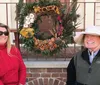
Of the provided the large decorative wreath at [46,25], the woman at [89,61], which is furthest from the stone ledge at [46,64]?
the woman at [89,61]

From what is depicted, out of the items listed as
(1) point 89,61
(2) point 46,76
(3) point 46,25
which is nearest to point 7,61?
(1) point 89,61

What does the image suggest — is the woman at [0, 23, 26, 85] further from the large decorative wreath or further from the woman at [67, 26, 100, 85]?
the large decorative wreath

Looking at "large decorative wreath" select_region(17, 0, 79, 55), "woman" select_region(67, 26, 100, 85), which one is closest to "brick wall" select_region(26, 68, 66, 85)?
"large decorative wreath" select_region(17, 0, 79, 55)

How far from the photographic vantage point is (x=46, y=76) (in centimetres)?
489

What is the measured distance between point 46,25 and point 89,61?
182 cm

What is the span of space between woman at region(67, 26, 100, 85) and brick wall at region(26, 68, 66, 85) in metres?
1.71

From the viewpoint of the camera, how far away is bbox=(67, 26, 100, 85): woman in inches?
117

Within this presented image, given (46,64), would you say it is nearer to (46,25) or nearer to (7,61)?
(46,25)

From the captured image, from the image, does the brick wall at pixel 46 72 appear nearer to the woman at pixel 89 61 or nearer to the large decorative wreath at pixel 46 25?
the large decorative wreath at pixel 46 25

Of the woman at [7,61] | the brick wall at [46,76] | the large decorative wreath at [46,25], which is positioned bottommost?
the brick wall at [46,76]

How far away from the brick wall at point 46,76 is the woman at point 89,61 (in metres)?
1.71

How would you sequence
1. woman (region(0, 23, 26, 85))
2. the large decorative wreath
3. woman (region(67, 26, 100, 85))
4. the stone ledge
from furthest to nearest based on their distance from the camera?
the stone ledge < the large decorative wreath < woman (region(0, 23, 26, 85)) < woman (region(67, 26, 100, 85))

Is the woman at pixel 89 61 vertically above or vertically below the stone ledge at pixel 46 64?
above

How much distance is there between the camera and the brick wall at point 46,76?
4.88 m
